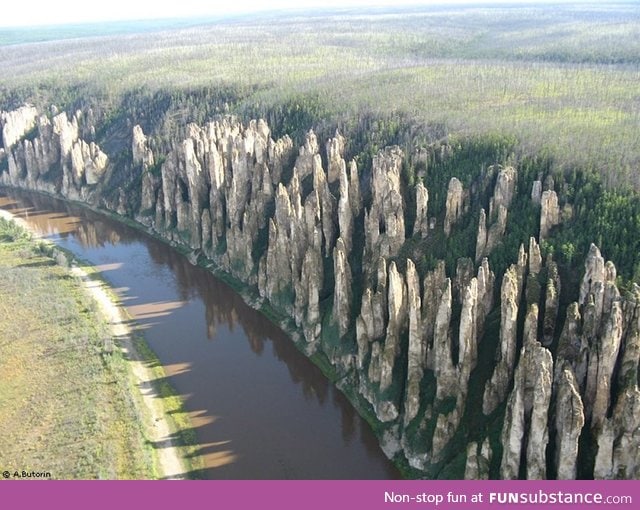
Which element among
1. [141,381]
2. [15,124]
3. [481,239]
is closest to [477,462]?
[481,239]

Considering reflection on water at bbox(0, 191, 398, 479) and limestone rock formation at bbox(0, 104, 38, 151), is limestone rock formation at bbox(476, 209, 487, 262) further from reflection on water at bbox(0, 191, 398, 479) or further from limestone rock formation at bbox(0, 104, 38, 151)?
limestone rock formation at bbox(0, 104, 38, 151)

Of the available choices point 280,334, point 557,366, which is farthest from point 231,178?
point 557,366

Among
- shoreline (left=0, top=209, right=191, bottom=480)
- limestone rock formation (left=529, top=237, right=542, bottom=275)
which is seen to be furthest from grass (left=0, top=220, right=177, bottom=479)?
limestone rock formation (left=529, top=237, right=542, bottom=275)

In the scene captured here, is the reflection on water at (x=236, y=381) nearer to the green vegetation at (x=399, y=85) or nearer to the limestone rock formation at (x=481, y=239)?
the limestone rock formation at (x=481, y=239)

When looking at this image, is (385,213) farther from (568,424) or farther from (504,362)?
(568,424)

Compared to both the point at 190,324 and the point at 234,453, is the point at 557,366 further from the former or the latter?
the point at 190,324
